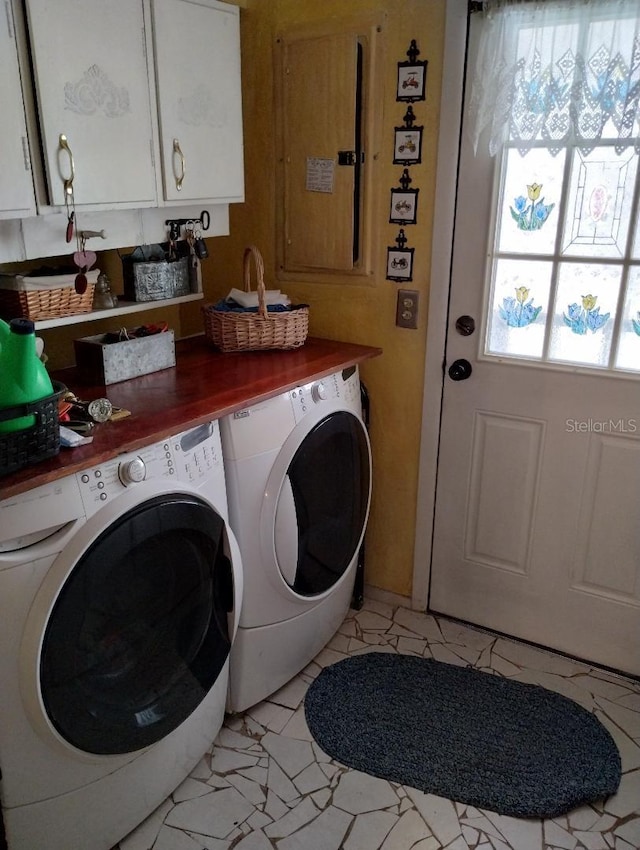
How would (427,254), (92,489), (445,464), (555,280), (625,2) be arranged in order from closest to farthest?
1. (92,489)
2. (625,2)
3. (555,280)
4. (427,254)
5. (445,464)

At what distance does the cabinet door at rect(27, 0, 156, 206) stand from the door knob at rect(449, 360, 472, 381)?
1.02 meters

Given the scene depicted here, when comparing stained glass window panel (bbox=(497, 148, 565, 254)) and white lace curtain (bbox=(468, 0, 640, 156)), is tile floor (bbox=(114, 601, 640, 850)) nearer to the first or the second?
stained glass window panel (bbox=(497, 148, 565, 254))

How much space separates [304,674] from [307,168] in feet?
5.25

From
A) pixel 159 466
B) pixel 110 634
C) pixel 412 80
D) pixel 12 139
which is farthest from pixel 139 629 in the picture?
pixel 412 80

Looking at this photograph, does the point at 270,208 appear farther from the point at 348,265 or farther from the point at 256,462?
the point at 256,462

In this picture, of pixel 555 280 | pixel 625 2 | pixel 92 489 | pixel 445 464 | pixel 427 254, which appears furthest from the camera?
pixel 445 464

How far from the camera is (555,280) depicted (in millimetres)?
1963

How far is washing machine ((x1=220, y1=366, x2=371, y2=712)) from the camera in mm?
1771

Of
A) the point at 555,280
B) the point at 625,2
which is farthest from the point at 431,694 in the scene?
the point at 625,2

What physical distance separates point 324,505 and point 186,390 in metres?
0.54

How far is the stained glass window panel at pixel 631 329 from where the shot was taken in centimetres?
187

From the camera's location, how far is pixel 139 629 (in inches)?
58.5

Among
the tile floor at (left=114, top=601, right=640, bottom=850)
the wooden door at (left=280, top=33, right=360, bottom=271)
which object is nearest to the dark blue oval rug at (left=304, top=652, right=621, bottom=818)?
the tile floor at (left=114, top=601, right=640, bottom=850)

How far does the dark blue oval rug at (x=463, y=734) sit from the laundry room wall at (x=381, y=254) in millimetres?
441
